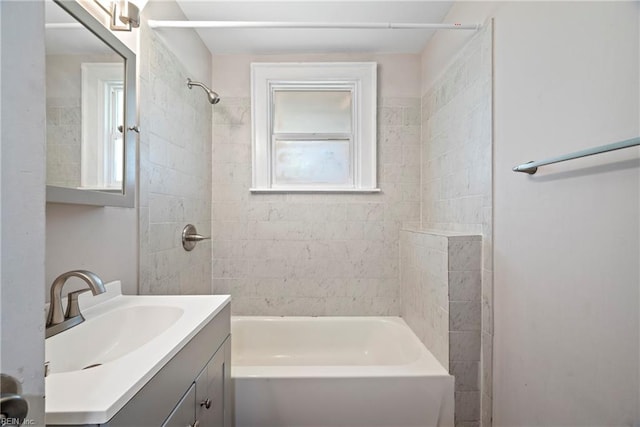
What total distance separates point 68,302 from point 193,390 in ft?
1.51

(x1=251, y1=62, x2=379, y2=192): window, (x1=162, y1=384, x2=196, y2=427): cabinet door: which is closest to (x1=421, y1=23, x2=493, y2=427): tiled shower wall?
(x1=251, y1=62, x2=379, y2=192): window

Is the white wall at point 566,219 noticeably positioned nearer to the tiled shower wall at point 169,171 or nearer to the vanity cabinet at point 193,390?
the vanity cabinet at point 193,390

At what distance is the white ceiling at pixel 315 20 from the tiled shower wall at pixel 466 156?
400 mm

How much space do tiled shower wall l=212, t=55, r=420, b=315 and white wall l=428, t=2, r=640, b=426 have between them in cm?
100

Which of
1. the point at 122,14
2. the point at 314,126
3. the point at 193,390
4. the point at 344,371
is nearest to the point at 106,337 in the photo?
the point at 193,390

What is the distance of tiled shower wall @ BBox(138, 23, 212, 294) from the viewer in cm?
152

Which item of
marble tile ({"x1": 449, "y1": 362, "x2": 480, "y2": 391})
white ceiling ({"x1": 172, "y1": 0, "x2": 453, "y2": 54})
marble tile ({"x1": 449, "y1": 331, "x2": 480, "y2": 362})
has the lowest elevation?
marble tile ({"x1": 449, "y1": 362, "x2": 480, "y2": 391})

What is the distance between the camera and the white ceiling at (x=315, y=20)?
1.93m

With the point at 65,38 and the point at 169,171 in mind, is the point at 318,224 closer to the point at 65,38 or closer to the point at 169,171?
the point at 169,171

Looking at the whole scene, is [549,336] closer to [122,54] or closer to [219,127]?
[122,54]

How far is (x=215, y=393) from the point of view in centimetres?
118

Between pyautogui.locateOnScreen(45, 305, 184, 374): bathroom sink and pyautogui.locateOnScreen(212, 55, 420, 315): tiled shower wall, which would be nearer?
pyautogui.locateOnScreen(45, 305, 184, 374): bathroom sink

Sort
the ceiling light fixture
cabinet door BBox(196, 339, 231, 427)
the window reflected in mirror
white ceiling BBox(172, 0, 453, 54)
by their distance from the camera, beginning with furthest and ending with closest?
1. white ceiling BBox(172, 0, 453, 54)
2. the ceiling light fixture
3. cabinet door BBox(196, 339, 231, 427)
4. the window reflected in mirror

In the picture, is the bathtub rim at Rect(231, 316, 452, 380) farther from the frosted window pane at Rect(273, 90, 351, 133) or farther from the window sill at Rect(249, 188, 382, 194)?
the frosted window pane at Rect(273, 90, 351, 133)
